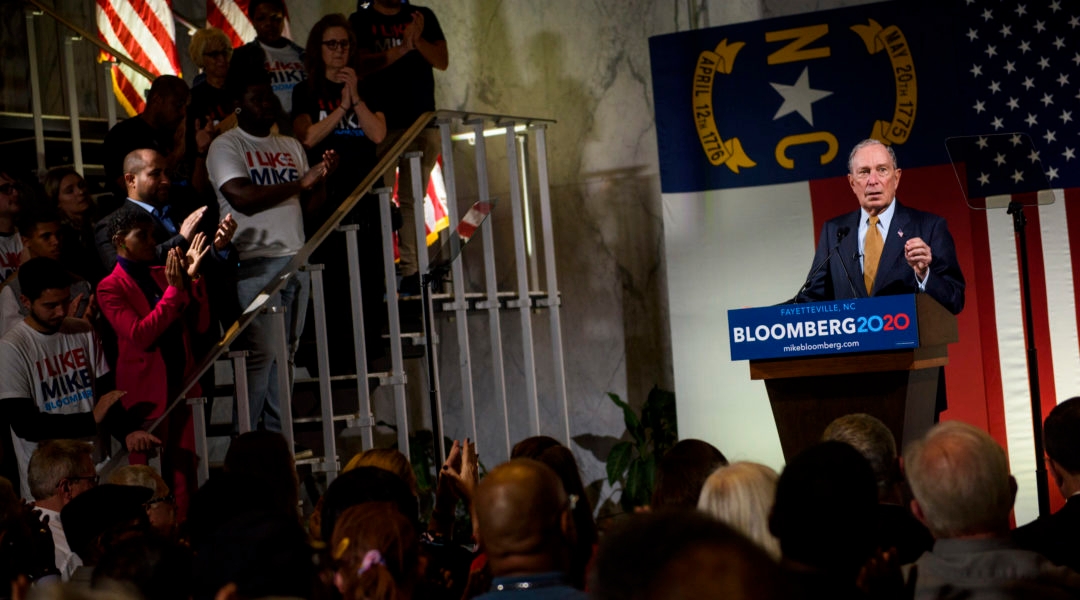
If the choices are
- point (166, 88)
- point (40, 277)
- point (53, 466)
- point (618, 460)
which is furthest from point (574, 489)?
point (618, 460)

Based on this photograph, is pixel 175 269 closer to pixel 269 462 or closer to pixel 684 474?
pixel 269 462

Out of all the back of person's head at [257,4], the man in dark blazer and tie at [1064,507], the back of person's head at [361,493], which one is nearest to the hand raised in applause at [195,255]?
the back of person's head at [257,4]

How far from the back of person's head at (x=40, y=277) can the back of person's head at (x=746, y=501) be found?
3.25 meters

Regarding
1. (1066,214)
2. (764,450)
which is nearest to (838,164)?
(1066,214)

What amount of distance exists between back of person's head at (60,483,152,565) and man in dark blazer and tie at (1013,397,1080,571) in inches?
74.8

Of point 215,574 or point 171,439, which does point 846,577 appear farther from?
point 171,439

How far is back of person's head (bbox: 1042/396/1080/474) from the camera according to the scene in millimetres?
2893

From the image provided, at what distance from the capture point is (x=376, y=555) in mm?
2248

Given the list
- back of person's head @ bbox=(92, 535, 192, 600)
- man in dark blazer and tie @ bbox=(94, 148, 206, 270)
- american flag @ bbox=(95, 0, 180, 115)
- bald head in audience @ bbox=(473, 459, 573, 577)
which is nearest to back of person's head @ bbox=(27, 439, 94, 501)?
man in dark blazer and tie @ bbox=(94, 148, 206, 270)

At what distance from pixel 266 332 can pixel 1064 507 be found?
379 cm

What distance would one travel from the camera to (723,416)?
22.8 ft

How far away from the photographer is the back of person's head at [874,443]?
299 centimetres

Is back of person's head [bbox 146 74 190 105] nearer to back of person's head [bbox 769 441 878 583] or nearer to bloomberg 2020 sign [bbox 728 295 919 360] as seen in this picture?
bloomberg 2020 sign [bbox 728 295 919 360]

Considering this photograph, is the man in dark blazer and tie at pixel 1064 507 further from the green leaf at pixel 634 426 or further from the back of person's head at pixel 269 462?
the green leaf at pixel 634 426
